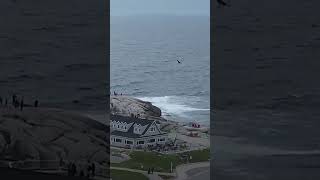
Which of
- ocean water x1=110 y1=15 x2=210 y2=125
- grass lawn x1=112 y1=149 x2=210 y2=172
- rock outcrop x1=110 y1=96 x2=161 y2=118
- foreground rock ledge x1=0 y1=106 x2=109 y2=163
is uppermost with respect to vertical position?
ocean water x1=110 y1=15 x2=210 y2=125

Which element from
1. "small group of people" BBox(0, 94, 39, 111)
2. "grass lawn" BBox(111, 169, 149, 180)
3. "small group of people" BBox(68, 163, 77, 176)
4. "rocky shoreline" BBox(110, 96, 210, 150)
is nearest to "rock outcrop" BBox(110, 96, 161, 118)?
"rocky shoreline" BBox(110, 96, 210, 150)

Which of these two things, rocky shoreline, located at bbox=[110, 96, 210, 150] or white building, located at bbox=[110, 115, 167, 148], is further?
white building, located at bbox=[110, 115, 167, 148]

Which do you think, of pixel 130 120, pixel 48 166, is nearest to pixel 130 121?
pixel 130 120

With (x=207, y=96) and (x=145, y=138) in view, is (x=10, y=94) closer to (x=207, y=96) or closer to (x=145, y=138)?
(x=145, y=138)

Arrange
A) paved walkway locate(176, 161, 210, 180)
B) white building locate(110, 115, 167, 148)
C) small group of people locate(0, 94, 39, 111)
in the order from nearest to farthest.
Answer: paved walkway locate(176, 161, 210, 180) < white building locate(110, 115, 167, 148) < small group of people locate(0, 94, 39, 111)

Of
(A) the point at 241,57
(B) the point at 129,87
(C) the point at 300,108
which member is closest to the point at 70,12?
(B) the point at 129,87

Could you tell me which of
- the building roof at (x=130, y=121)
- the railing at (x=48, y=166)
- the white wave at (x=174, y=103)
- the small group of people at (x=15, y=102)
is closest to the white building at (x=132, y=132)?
the building roof at (x=130, y=121)

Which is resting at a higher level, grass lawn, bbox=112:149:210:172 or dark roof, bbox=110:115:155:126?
dark roof, bbox=110:115:155:126

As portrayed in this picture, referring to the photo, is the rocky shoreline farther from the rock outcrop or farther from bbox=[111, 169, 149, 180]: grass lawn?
bbox=[111, 169, 149, 180]: grass lawn
